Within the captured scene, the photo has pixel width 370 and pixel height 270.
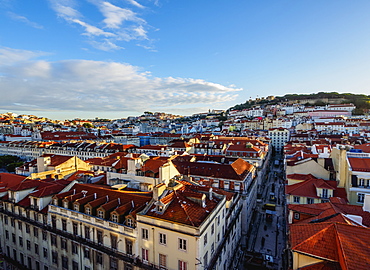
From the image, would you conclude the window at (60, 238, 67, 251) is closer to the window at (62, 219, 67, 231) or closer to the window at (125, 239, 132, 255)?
the window at (62, 219, 67, 231)

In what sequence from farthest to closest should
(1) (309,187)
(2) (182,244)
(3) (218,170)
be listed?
(3) (218,170), (1) (309,187), (2) (182,244)

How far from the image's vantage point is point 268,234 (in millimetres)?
32906

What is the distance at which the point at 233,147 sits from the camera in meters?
59.8

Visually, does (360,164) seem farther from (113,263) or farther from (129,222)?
(113,263)

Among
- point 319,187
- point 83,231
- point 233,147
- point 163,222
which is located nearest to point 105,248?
point 83,231

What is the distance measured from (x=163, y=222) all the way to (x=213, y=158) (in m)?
29.5

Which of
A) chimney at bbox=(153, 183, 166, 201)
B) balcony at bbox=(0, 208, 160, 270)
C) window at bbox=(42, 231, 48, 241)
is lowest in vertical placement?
window at bbox=(42, 231, 48, 241)

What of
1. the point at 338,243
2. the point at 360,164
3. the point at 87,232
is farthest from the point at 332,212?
the point at 87,232

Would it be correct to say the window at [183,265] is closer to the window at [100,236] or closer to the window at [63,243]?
the window at [100,236]

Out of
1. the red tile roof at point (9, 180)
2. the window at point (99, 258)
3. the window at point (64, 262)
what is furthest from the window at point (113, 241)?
the red tile roof at point (9, 180)

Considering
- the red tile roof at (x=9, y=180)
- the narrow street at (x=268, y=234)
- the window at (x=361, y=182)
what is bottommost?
the narrow street at (x=268, y=234)

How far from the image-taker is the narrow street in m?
26.2

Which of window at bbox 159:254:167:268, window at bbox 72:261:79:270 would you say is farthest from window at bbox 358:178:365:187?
window at bbox 72:261:79:270

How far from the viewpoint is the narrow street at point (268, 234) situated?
26.2 metres
